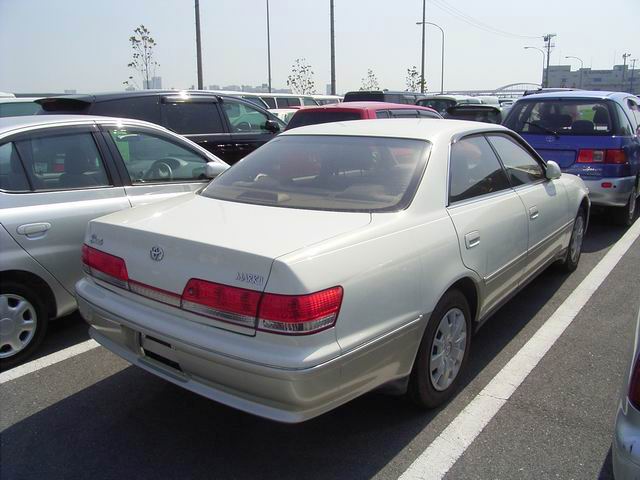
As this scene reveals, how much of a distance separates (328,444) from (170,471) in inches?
30.5

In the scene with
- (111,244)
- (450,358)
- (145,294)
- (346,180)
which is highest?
(346,180)

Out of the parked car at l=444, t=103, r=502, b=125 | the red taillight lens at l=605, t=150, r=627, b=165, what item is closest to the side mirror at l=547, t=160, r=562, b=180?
the red taillight lens at l=605, t=150, r=627, b=165

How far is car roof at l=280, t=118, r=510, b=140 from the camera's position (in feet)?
11.2

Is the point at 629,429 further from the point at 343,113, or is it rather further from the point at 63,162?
the point at 343,113

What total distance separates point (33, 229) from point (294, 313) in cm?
227

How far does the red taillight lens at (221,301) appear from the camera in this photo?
2234 mm

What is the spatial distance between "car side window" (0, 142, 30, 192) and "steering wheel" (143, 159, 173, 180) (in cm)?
98

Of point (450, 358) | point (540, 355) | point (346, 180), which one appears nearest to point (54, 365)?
point (346, 180)

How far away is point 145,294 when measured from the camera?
2.62m

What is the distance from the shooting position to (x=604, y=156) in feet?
22.1

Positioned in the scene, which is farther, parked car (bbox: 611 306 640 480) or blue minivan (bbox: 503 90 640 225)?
blue minivan (bbox: 503 90 640 225)

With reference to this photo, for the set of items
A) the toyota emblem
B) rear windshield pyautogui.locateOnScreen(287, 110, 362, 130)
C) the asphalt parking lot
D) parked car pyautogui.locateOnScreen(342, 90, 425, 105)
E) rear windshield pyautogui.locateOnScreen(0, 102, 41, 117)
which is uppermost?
parked car pyautogui.locateOnScreen(342, 90, 425, 105)

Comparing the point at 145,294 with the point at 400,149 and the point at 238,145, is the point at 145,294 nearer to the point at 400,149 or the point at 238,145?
the point at 400,149

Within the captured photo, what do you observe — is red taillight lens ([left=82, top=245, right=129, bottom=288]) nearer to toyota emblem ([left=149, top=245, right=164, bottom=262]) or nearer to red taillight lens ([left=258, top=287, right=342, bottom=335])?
toyota emblem ([left=149, top=245, right=164, bottom=262])
